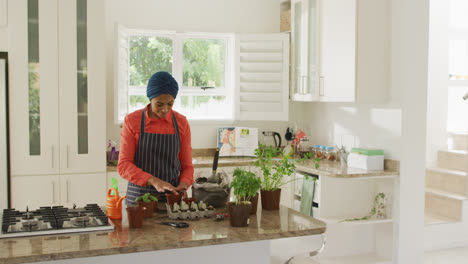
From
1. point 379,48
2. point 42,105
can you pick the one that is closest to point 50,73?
point 42,105

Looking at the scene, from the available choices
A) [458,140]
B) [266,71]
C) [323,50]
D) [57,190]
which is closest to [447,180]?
[458,140]

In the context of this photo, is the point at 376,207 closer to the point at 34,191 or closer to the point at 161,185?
the point at 161,185

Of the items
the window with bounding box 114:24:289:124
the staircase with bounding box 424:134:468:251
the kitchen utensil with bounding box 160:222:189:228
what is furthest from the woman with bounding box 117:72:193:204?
the staircase with bounding box 424:134:468:251

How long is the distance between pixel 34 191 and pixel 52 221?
217cm

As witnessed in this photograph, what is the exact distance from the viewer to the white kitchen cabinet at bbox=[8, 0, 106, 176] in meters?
4.12

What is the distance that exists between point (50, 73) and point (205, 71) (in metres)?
1.66

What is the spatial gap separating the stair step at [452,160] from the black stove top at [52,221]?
451cm

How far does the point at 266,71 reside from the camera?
5133 mm

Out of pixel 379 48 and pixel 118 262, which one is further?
pixel 379 48

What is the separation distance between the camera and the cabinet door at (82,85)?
4.23 metres

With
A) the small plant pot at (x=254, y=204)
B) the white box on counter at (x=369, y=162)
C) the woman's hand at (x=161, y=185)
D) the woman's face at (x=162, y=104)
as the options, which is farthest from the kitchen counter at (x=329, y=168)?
the small plant pot at (x=254, y=204)

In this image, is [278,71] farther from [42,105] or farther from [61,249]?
[61,249]

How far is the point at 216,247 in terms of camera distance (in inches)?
87.3

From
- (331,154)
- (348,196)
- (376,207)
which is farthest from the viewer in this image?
(331,154)
